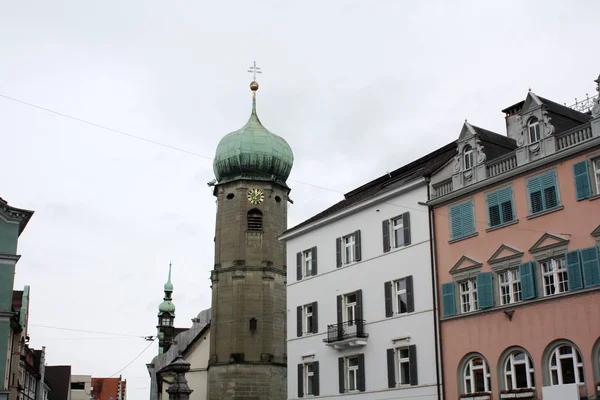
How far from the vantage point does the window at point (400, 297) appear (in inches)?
1364

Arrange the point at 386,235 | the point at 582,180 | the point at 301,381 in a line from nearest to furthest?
the point at 582,180 < the point at 386,235 < the point at 301,381

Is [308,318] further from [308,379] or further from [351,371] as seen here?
[351,371]

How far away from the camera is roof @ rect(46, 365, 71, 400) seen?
3743 inches

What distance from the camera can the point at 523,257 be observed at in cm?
2961

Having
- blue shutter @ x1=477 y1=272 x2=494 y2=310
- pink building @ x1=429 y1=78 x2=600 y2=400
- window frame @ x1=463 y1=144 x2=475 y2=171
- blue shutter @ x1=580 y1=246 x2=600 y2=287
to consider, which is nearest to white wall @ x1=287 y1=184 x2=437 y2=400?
pink building @ x1=429 y1=78 x2=600 y2=400

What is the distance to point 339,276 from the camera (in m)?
38.8

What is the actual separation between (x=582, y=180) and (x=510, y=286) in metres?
4.70

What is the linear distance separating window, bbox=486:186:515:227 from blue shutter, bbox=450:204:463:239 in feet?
5.17

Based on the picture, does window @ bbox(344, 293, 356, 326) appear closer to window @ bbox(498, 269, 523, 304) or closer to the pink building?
the pink building

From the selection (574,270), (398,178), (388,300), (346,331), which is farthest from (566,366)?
(398,178)

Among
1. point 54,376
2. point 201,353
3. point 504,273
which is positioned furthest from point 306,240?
point 54,376

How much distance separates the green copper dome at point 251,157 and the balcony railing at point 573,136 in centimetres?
3250

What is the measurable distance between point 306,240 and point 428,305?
10247mm

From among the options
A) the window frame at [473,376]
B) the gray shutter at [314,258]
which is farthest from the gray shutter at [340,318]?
the window frame at [473,376]
